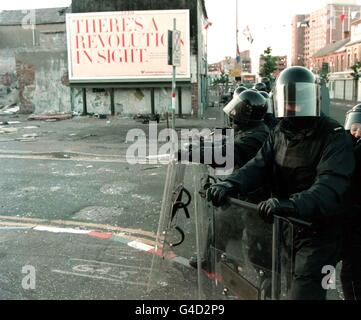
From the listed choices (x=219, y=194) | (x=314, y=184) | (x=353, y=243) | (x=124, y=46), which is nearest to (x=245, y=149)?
(x=353, y=243)

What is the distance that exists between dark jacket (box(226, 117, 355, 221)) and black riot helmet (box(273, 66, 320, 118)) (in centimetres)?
8

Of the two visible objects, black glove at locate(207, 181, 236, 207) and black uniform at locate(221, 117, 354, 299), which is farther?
black glove at locate(207, 181, 236, 207)

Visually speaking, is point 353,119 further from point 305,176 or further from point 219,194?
point 219,194

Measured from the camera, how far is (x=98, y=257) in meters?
4.77

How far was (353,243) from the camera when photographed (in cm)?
312

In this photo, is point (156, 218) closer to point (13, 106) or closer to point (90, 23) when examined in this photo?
point (90, 23)

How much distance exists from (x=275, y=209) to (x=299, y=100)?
2.76 feet

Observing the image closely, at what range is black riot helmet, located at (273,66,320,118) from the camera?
2766 mm

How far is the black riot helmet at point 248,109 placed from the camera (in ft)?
13.9

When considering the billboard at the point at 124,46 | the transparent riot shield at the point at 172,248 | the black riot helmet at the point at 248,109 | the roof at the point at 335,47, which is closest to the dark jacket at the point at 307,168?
the transparent riot shield at the point at 172,248

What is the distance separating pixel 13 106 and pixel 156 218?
3064cm

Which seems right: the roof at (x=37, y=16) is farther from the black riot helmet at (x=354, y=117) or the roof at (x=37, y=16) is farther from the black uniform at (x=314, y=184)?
the black uniform at (x=314, y=184)

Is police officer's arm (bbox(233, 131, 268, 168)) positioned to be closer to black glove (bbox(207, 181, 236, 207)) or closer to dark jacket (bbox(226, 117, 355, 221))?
dark jacket (bbox(226, 117, 355, 221))

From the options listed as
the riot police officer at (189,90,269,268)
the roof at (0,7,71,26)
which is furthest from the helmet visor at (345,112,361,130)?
the roof at (0,7,71,26)
